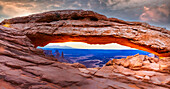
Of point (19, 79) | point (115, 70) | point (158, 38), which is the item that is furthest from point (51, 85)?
point (158, 38)

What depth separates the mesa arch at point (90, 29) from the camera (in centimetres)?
566

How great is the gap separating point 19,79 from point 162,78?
6.11 m

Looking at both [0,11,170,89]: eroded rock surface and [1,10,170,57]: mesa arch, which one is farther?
[1,10,170,57]: mesa arch

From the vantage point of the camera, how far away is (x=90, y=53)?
75.6ft

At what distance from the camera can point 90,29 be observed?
6027 millimetres

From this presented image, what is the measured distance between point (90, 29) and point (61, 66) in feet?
11.4

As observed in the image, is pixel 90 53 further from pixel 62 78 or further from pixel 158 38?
pixel 62 78

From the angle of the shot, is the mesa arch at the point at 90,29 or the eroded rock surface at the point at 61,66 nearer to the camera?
the eroded rock surface at the point at 61,66

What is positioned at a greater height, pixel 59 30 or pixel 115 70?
pixel 59 30

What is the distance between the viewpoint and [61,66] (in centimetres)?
389

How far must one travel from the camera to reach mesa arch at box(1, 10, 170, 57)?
5.66m

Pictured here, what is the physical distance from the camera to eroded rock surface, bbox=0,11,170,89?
258 cm

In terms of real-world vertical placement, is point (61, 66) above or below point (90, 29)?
below

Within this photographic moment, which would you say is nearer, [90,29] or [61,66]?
[61,66]
